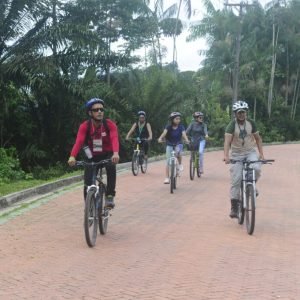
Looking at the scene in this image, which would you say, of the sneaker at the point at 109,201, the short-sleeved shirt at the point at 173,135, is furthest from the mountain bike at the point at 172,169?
the sneaker at the point at 109,201

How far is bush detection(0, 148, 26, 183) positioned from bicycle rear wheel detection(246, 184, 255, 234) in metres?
8.28

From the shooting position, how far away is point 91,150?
25.3 feet

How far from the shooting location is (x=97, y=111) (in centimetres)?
756

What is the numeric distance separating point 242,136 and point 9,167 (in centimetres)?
1022

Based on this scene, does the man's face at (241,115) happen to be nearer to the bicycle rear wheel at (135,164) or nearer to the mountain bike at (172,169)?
the mountain bike at (172,169)

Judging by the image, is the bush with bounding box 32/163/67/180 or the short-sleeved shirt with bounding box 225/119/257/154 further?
the bush with bounding box 32/163/67/180

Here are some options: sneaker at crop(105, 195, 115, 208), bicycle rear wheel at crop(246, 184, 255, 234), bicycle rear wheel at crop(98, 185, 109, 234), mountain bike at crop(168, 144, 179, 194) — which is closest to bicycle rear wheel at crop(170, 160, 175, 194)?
mountain bike at crop(168, 144, 179, 194)

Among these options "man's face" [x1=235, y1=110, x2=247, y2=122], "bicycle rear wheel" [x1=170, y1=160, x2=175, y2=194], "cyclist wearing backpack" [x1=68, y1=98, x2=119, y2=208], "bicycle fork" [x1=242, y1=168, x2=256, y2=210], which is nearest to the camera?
"cyclist wearing backpack" [x1=68, y1=98, x2=119, y2=208]

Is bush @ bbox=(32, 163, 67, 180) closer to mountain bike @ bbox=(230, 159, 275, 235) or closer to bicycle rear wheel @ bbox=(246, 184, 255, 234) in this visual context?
mountain bike @ bbox=(230, 159, 275, 235)

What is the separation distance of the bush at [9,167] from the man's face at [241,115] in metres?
8.08

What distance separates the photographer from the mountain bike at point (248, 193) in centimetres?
793

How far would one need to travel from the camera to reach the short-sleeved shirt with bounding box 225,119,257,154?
8523 mm

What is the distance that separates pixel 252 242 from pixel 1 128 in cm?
1498

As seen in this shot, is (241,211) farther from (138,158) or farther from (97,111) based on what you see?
(138,158)
